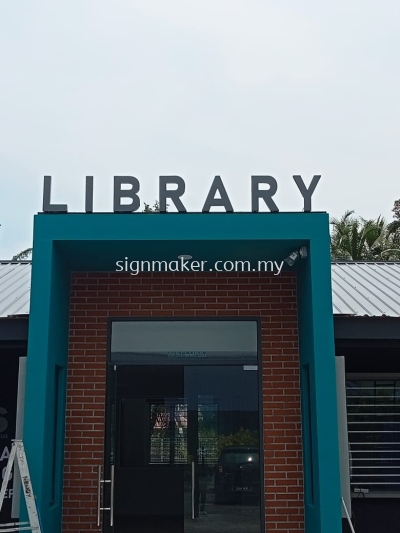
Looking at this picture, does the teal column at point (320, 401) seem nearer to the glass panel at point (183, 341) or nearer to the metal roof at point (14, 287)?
the glass panel at point (183, 341)

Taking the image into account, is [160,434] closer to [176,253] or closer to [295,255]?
[176,253]

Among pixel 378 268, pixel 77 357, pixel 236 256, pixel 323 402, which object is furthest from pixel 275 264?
pixel 378 268

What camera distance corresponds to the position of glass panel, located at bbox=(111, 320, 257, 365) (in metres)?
9.40

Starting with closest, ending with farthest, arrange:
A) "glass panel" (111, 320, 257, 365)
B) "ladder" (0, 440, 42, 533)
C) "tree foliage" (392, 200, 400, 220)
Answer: "ladder" (0, 440, 42, 533)
"glass panel" (111, 320, 257, 365)
"tree foliage" (392, 200, 400, 220)

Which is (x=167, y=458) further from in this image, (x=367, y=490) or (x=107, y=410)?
(x=367, y=490)

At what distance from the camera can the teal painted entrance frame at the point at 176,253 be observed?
26.1 feet

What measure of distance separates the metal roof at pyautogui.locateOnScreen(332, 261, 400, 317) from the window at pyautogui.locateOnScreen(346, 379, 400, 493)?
1.48 metres

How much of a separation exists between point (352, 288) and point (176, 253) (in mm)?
3594

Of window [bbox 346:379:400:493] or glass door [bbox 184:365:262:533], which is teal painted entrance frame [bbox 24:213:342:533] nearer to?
glass door [bbox 184:365:262:533]

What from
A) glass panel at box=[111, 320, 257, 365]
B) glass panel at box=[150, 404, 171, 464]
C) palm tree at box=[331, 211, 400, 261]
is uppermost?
palm tree at box=[331, 211, 400, 261]

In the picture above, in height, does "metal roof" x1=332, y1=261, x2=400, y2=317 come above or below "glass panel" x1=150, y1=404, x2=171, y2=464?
above

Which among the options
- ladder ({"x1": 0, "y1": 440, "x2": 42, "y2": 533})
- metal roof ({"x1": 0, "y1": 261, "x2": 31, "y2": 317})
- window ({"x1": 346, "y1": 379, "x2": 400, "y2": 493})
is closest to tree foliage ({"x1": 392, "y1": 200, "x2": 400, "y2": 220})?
Answer: metal roof ({"x1": 0, "y1": 261, "x2": 31, "y2": 317})

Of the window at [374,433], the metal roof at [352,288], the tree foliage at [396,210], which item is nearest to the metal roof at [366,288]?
the metal roof at [352,288]

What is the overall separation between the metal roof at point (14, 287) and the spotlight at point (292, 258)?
332 centimetres
